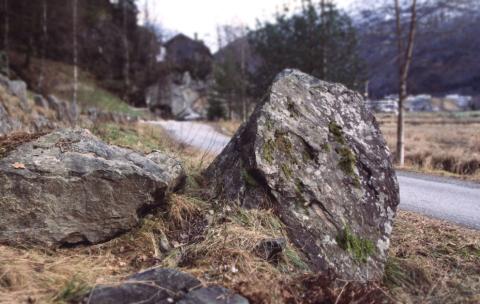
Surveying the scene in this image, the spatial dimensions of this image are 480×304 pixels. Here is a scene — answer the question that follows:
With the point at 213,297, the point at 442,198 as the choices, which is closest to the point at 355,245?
the point at 213,297

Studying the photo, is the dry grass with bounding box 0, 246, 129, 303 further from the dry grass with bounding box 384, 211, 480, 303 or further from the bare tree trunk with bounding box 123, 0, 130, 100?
the bare tree trunk with bounding box 123, 0, 130, 100

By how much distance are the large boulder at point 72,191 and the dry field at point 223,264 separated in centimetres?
13

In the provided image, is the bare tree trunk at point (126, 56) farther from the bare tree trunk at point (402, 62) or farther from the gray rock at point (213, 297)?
the gray rock at point (213, 297)

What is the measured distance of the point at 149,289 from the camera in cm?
272

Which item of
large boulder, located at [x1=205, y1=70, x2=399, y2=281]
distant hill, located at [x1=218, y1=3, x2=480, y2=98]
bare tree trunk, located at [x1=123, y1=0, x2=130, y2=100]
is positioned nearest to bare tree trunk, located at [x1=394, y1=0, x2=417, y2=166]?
large boulder, located at [x1=205, y1=70, x2=399, y2=281]

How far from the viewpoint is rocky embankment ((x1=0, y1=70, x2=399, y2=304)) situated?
3.42 metres

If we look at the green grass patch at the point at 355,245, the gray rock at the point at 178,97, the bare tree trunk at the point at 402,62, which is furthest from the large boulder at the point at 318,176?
the gray rock at the point at 178,97

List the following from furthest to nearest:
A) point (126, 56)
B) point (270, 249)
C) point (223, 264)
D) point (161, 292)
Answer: point (126, 56) → point (270, 249) → point (223, 264) → point (161, 292)

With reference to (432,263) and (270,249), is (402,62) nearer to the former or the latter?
(432,263)

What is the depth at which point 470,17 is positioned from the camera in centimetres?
7756

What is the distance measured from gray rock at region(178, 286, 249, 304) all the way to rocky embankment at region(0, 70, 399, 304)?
1 cm

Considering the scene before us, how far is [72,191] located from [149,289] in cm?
131

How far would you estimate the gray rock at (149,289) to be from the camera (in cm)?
263

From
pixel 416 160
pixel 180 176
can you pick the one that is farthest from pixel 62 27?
pixel 180 176
